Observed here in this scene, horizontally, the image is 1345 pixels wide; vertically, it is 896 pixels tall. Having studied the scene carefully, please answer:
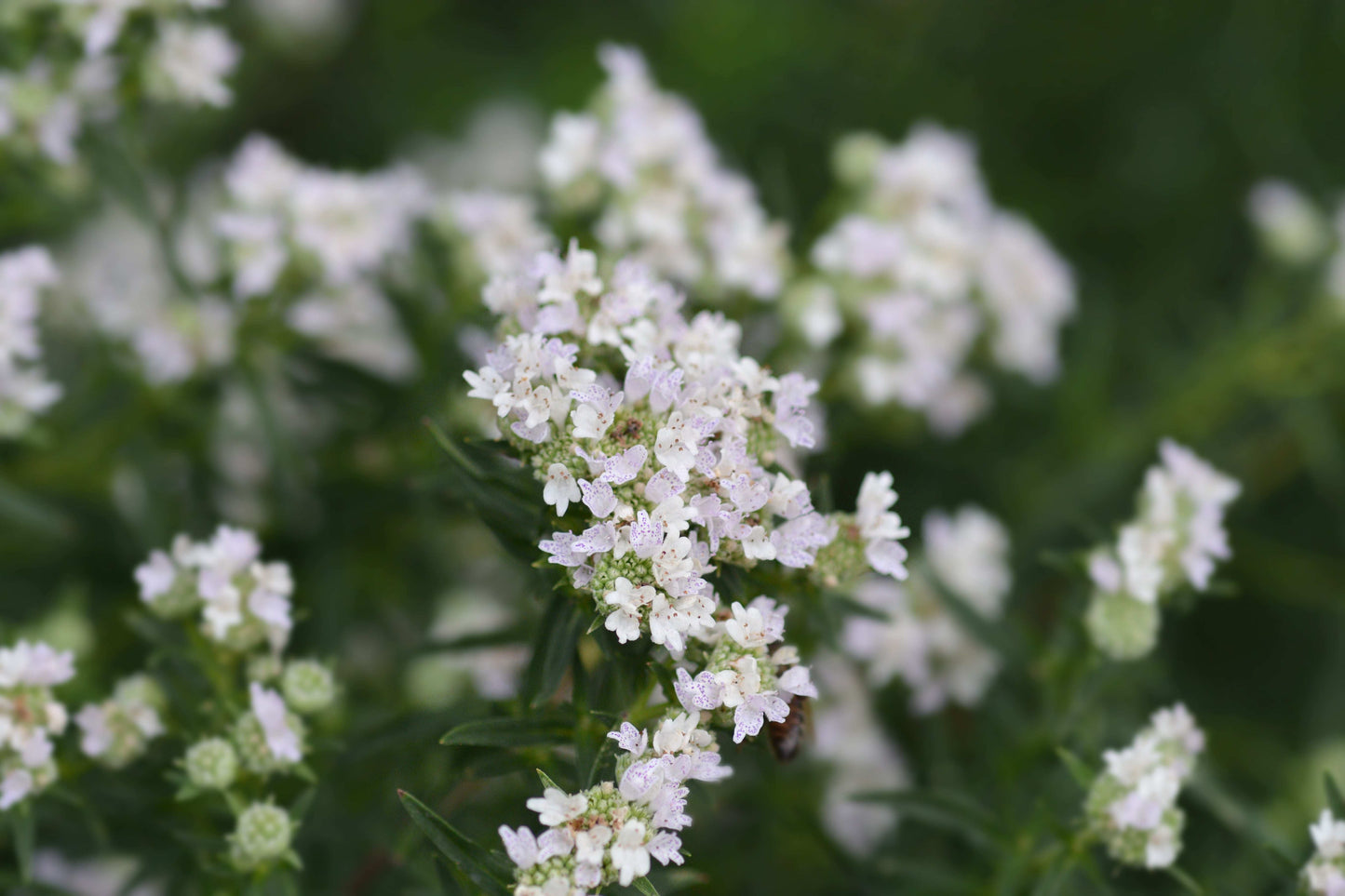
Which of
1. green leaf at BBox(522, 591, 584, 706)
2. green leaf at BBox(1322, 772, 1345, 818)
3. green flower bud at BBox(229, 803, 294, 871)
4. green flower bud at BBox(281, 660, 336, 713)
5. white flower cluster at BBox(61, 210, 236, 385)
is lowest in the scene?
green leaf at BBox(1322, 772, 1345, 818)

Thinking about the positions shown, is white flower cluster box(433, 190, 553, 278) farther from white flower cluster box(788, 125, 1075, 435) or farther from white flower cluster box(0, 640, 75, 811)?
white flower cluster box(0, 640, 75, 811)

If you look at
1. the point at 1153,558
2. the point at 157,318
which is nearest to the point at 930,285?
the point at 1153,558

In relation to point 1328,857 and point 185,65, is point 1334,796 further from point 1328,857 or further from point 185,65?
point 185,65

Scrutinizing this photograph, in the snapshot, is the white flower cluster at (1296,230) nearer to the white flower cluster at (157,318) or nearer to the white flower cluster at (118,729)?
the white flower cluster at (157,318)

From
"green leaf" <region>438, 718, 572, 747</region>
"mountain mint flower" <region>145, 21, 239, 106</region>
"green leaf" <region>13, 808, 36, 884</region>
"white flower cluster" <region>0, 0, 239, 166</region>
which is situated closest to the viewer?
"green leaf" <region>438, 718, 572, 747</region>

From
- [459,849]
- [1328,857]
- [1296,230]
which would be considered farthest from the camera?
[1296,230]

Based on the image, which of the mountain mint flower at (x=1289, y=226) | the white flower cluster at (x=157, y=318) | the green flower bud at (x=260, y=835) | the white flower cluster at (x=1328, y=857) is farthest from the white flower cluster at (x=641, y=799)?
the mountain mint flower at (x=1289, y=226)

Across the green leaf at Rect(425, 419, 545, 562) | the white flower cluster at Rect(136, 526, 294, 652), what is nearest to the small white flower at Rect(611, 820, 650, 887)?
the green leaf at Rect(425, 419, 545, 562)
